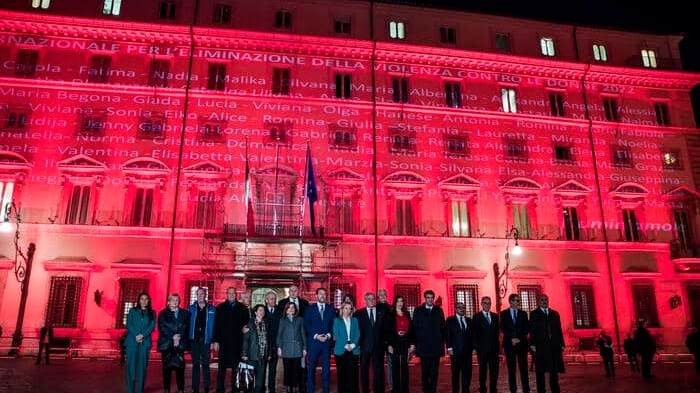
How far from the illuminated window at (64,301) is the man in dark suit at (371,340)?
15025 mm

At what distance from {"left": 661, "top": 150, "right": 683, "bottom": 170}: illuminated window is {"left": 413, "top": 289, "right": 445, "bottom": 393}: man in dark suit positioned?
73.0ft

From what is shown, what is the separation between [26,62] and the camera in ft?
76.1

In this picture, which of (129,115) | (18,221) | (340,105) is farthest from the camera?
(340,105)

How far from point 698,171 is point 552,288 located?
1137cm

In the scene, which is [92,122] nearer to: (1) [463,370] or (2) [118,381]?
(2) [118,381]

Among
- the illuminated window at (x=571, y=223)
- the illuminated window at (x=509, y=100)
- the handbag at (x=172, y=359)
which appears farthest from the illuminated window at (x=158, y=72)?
the illuminated window at (x=571, y=223)

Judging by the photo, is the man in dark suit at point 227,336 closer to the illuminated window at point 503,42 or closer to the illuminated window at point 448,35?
the illuminated window at point 448,35

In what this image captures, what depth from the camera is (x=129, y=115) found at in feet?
76.3

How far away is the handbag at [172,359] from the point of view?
33.5ft

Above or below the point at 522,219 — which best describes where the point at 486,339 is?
below

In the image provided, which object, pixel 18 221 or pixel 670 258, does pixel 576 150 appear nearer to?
pixel 670 258

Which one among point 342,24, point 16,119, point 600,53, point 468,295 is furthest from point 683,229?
point 16,119

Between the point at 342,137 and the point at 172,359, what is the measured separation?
624 inches

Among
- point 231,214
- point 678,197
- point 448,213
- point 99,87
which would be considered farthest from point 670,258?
point 99,87
